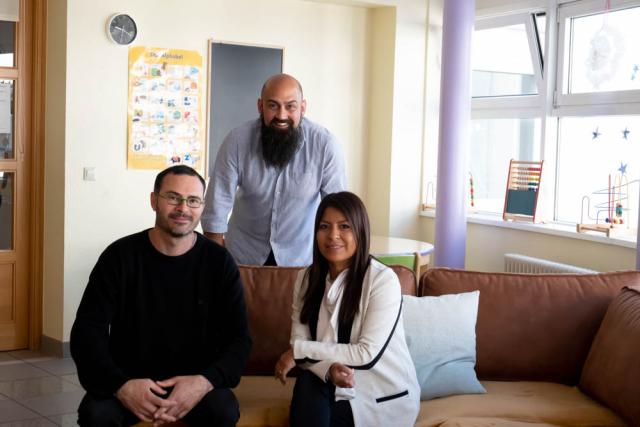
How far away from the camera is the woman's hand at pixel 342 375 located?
9.34ft

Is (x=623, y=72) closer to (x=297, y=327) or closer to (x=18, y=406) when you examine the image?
(x=297, y=327)

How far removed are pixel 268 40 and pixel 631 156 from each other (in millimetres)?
2629

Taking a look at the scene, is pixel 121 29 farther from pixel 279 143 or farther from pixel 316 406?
pixel 316 406

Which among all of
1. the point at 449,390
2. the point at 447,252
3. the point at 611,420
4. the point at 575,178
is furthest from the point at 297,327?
the point at 575,178

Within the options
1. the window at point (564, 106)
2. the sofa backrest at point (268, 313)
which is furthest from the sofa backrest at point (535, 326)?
the window at point (564, 106)

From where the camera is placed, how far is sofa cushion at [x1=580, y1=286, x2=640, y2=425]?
3104mm

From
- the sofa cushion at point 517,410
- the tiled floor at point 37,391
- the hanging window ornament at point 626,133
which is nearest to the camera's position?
the sofa cushion at point 517,410

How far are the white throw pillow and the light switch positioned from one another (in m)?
2.90

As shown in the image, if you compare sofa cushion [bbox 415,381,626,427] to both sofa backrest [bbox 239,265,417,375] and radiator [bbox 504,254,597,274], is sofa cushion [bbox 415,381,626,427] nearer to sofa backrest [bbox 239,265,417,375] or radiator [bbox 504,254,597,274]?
sofa backrest [bbox 239,265,417,375]

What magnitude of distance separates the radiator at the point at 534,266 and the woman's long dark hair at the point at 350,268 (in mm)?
2757

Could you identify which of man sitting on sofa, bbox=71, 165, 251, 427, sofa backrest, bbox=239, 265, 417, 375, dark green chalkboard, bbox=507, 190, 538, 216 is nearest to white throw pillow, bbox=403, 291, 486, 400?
sofa backrest, bbox=239, 265, 417, 375

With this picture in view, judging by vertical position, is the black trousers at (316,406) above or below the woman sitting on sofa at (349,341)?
below

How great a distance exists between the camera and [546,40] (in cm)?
611

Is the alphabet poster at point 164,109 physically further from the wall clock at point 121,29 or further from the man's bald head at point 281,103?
the man's bald head at point 281,103
